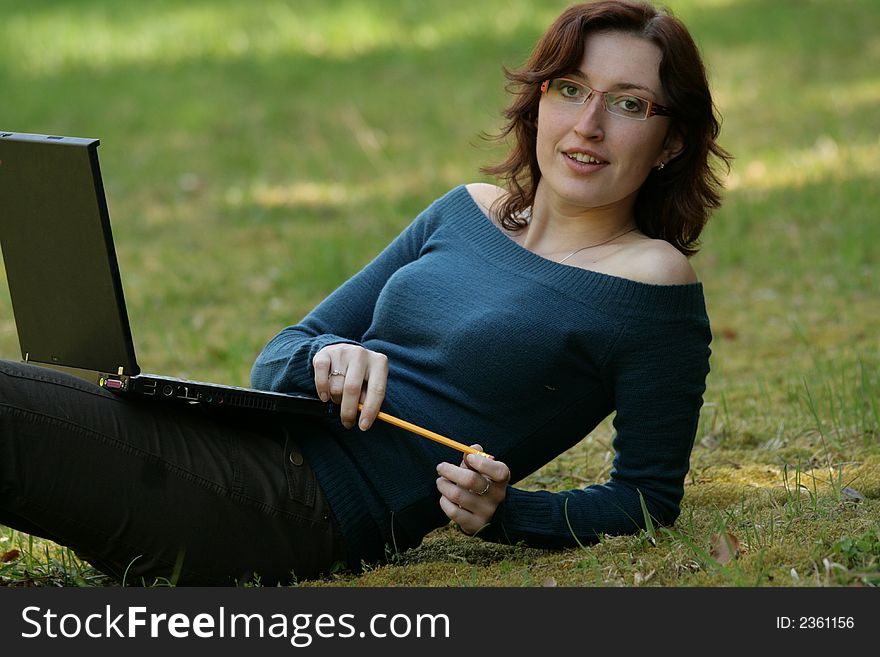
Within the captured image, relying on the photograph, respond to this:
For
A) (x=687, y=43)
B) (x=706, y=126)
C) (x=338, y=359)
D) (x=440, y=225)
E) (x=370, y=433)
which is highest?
(x=687, y=43)

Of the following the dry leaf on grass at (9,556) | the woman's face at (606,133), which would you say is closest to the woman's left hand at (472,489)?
the woman's face at (606,133)

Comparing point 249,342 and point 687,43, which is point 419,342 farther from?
point 249,342

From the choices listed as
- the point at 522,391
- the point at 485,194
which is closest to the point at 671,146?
the point at 485,194

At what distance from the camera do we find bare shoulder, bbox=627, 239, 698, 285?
99.3 inches

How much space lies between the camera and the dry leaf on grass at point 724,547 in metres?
2.43

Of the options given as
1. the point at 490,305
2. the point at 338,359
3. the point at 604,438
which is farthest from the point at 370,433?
the point at 604,438

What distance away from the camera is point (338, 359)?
251 cm

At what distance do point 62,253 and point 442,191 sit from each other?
5.05m

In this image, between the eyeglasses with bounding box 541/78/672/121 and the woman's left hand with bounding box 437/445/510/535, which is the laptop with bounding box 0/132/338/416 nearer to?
the woman's left hand with bounding box 437/445/510/535

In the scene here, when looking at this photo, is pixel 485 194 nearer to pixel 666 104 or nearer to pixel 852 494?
pixel 666 104

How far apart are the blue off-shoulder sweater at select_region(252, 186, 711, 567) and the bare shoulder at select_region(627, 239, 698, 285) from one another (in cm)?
2

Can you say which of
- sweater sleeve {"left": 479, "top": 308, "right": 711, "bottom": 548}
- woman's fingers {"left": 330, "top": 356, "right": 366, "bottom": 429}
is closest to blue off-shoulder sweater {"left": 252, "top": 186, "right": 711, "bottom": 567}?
sweater sleeve {"left": 479, "top": 308, "right": 711, "bottom": 548}
